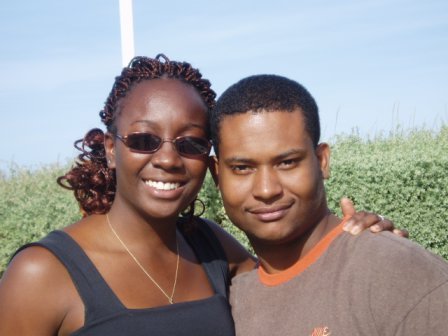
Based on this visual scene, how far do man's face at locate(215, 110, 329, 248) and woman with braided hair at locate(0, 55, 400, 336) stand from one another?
242mm

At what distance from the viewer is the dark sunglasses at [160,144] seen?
2795mm

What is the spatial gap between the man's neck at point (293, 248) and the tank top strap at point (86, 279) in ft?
2.01

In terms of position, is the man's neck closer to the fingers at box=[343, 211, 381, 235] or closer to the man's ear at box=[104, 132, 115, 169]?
the fingers at box=[343, 211, 381, 235]

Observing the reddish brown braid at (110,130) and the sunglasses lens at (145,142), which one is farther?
the reddish brown braid at (110,130)

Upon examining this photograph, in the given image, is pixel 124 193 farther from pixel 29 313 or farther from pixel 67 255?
pixel 29 313

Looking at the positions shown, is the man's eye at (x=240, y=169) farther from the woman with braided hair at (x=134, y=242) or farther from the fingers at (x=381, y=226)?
the fingers at (x=381, y=226)

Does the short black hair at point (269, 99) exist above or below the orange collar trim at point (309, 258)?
above

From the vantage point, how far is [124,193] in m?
2.93

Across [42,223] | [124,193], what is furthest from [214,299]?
[42,223]

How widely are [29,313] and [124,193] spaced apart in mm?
674

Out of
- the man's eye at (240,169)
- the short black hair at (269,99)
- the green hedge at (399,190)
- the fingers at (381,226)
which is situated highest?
the short black hair at (269,99)

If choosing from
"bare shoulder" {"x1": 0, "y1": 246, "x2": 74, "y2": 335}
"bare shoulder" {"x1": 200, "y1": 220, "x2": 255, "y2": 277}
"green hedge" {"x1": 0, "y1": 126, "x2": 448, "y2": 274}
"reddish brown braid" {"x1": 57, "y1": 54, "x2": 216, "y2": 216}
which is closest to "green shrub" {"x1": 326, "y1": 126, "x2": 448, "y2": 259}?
"green hedge" {"x1": 0, "y1": 126, "x2": 448, "y2": 274}

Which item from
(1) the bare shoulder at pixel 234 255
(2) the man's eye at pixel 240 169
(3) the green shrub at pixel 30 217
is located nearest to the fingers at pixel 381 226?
(2) the man's eye at pixel 240 169

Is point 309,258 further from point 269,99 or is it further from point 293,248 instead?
point 269,99
